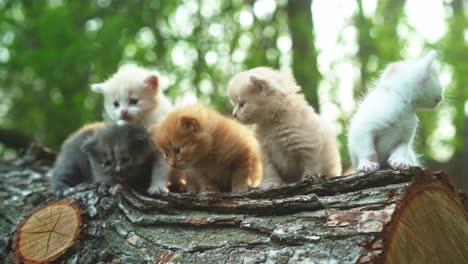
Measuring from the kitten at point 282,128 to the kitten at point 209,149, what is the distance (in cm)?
23

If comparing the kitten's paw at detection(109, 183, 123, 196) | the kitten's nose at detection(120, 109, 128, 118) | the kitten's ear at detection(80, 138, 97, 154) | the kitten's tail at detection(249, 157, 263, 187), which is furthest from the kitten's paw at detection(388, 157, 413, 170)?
the kitten's nose at detection(120, 109, 128, 118)

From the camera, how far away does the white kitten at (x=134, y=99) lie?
4176 millimetres

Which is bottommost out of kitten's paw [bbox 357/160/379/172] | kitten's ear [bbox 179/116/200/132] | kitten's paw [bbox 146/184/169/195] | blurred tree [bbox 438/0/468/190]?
kitten's paw [bbox 357/160/379/172]

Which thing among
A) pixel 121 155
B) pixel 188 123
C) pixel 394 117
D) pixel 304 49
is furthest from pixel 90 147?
pixel 304 49

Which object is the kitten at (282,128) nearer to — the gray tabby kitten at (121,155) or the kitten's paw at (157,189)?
the kitten's paw at (157,189)

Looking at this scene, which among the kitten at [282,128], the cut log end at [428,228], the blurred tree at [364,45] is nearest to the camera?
the cut log end at [428,228]

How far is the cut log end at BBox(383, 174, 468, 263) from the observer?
6.52 ft

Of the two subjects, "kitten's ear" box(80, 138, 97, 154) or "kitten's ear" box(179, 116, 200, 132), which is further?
"kitten's ear" box(80, 138, 97, 154)

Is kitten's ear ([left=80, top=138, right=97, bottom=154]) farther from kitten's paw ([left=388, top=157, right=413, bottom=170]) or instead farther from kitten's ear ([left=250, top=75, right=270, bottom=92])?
kitten's paw ([left=388, top=157, right=413, bottom=170])

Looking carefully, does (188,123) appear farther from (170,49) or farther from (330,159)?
(170,49)

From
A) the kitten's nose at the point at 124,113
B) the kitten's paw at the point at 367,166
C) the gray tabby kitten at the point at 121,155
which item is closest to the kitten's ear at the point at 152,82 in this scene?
the kitten's nose at the point at 124,113

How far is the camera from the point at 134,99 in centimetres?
424

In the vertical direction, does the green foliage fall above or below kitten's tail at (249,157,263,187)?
above

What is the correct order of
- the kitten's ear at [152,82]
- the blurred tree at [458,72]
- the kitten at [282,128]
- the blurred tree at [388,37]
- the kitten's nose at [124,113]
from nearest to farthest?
the kitten at [282,128] < the kitten's nose at [124,113] < the kitten's ear at [152,82] < the blurred tree at [458,72] < the blurred tree at [388,37]
